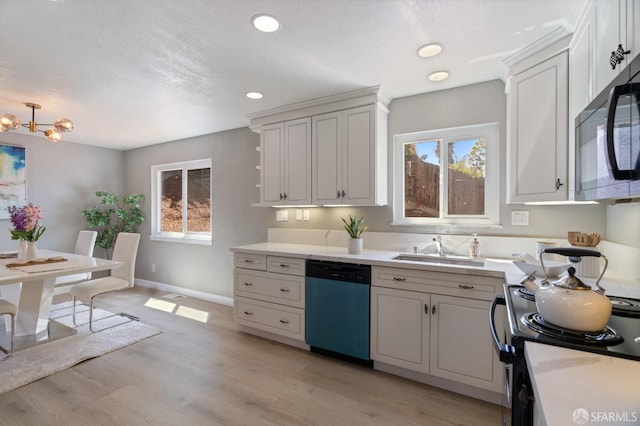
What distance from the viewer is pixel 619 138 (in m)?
1.01

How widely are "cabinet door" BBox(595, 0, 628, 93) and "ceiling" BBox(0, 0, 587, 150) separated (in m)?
0.31

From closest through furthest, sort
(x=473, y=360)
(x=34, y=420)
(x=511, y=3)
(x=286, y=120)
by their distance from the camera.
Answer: (x=511, y=3)
(x=34, y=420)
(x=473, y=360)
(x=286, y=120)

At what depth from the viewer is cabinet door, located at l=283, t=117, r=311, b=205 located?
122 inches

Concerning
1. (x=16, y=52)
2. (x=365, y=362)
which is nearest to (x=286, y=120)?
(x=16, y=52)

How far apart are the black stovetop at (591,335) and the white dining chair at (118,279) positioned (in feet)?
11.1

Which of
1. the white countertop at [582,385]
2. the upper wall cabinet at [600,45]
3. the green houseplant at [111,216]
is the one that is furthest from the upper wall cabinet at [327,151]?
the green houseplant at [111,216]

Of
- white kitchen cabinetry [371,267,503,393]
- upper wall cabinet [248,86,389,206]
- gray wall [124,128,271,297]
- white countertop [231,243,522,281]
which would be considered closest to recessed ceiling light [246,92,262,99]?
upper wall cabinet [248,86,389,206]

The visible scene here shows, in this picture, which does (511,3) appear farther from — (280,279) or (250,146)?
(250,146)

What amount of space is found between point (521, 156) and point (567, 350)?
1.59m

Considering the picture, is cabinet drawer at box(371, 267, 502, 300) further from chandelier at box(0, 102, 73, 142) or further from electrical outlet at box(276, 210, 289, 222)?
chandelier at box(0, 102, 73, 142)

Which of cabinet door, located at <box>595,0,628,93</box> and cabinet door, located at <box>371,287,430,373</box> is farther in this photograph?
cabinet door, located at <box>371,287,430,373</box>

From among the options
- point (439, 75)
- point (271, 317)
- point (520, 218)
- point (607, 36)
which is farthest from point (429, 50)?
point (271, 317)

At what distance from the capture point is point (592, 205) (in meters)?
2.18

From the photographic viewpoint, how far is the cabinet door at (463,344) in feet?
6.56
